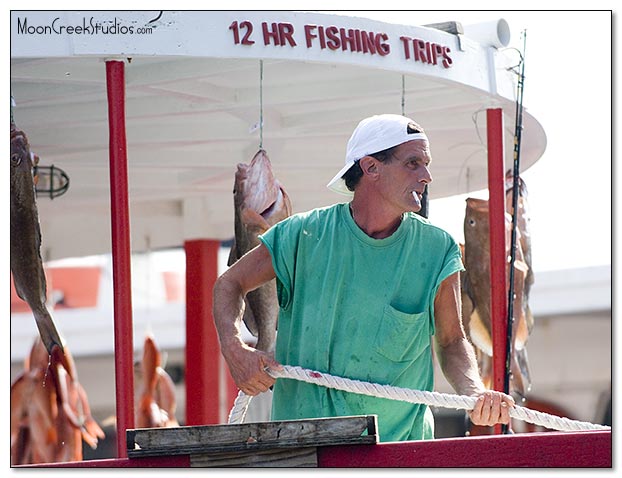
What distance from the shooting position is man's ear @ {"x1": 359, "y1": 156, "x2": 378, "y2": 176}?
470cm

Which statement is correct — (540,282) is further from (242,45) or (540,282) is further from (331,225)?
(331,225)

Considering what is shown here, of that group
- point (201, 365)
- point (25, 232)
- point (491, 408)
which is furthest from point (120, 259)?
point (201, 365)

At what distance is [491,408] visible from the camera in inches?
174

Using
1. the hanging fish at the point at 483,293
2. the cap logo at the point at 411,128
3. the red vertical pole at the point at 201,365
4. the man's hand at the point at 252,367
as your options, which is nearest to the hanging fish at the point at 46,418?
the red vertical pole at the point at 201,365

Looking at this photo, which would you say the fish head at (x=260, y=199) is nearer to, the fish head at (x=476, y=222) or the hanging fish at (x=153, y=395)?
the fish head at (x=476, y=222)

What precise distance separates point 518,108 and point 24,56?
8.33 ft

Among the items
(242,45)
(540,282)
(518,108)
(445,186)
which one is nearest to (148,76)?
(242,45)

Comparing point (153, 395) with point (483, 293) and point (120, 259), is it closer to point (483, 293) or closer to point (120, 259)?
point (483, 293)

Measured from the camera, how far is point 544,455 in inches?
156

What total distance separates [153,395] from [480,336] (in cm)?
331

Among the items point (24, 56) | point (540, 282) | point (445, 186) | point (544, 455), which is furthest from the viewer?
point (540, 282)

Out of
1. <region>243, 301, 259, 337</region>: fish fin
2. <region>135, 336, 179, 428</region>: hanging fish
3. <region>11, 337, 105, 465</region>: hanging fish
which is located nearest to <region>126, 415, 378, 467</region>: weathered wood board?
<region>243, 301, 259, 337</region>: fish fin

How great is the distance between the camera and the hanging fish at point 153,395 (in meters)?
10.3

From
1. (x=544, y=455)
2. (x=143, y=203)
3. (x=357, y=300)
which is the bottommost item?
(x=544, y=455)
